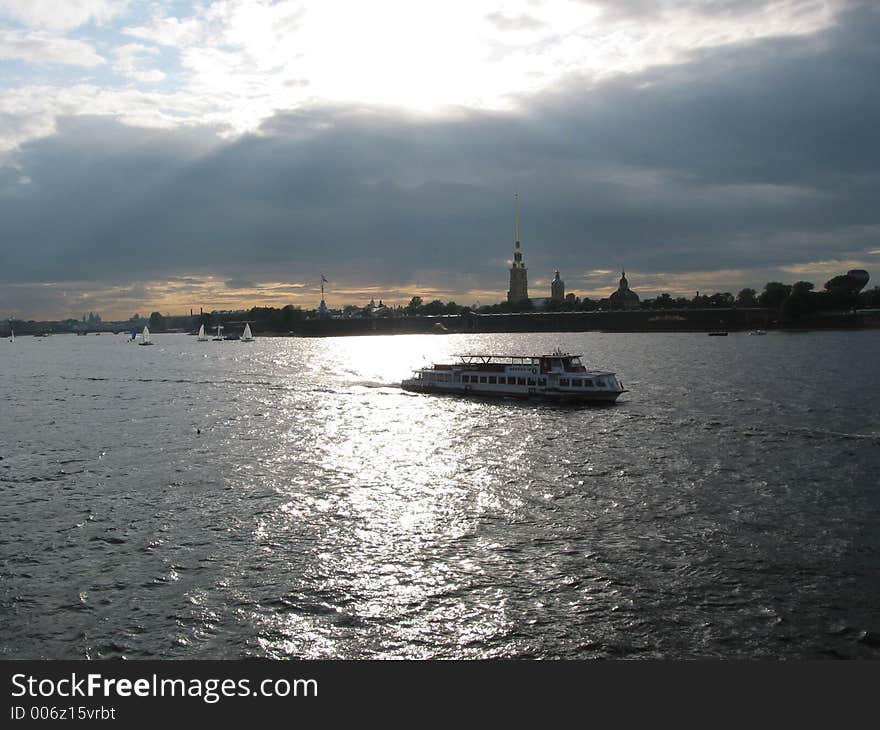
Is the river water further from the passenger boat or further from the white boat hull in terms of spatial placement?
the passenger boat

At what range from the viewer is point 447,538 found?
1264 inches

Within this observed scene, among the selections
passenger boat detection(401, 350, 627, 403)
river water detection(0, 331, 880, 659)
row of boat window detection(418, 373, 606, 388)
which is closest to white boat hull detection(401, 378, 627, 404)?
passenger boat detection(401, 350, 627, 403)

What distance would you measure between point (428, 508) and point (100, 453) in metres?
31.5

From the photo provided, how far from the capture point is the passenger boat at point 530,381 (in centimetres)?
8588

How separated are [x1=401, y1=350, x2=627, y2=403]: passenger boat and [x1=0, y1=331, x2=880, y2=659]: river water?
14390 millimetres

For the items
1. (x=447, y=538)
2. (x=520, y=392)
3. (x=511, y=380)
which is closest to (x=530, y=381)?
(x=520, y=392)

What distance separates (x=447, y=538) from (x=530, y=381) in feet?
204

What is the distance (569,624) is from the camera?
74.9ft

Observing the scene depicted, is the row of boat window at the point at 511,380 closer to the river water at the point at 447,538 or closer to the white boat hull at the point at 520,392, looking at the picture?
the white boat hull at the point at 520,392

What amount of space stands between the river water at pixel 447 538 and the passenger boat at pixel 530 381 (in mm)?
14390

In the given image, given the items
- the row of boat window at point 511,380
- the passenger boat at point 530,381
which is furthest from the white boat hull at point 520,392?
the row of boat window at point 511,380

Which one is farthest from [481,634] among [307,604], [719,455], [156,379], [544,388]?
[156,379]

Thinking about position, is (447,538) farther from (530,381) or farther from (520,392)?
(520,392)

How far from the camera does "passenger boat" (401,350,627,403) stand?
282ft
